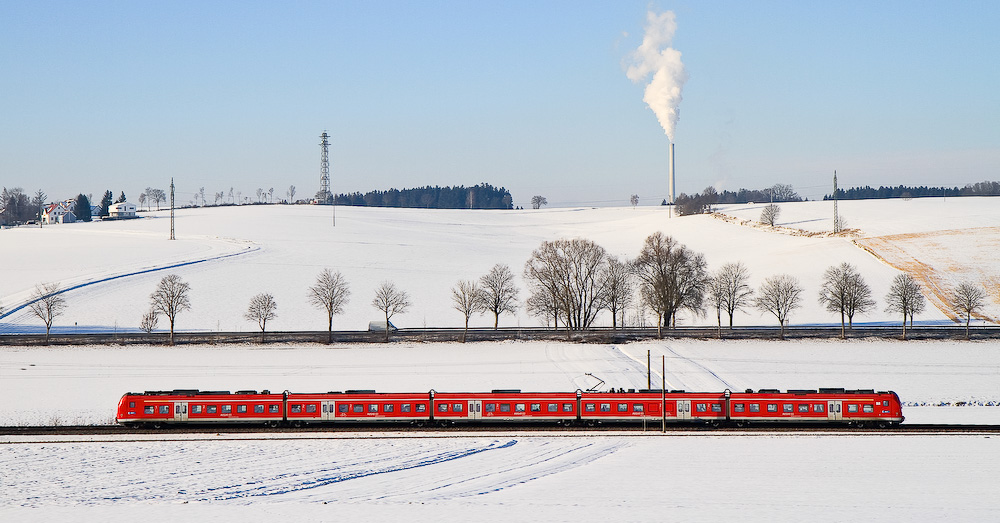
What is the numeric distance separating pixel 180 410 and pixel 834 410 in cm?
3167

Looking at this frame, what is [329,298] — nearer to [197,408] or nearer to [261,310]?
[261,310]

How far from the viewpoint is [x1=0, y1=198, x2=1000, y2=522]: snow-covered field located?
25.6 m

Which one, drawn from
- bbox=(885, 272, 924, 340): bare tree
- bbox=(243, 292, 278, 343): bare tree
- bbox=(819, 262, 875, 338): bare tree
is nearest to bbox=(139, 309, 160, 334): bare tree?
bbox=(243, 292, 278, 343): bare tree

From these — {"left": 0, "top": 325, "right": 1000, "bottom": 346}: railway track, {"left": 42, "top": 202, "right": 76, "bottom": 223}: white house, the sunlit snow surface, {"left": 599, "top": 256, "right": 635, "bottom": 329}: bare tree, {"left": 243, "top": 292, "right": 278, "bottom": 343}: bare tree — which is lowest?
the sunlit snow surface

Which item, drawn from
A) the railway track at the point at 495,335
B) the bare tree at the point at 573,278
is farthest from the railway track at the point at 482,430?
the bare tree at the point at 573,278

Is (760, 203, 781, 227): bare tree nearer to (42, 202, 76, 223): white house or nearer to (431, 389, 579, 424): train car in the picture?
(431, 389, 579, 424): train car

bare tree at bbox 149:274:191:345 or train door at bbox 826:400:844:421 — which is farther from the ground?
bare tree at bbox 149:274:191:345

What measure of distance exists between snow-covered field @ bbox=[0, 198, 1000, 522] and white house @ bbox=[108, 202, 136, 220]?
259 feet

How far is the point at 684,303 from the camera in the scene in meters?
68.0

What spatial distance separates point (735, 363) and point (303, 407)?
100 ft

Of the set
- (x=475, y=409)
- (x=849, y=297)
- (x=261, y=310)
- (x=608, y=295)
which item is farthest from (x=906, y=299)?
(x=261, y=310)

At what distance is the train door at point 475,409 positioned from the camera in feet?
123

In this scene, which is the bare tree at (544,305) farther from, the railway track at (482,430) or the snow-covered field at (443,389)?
the railway track at (482,430)

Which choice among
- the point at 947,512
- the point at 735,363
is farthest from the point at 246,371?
the point at 947,512
